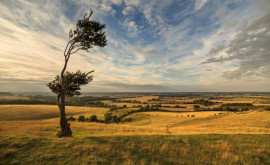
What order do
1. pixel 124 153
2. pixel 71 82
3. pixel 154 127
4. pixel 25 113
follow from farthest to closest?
pixel 25 113 → pixel 154 127 → pixel 71 82 → pixel 124 153

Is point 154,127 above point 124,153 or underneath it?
underneath

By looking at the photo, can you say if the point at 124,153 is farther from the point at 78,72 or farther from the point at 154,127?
the point at 154,127

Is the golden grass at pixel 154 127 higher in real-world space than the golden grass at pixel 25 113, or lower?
higher

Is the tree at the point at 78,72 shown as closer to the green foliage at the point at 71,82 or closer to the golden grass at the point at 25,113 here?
the green foliage at the point at 71,82

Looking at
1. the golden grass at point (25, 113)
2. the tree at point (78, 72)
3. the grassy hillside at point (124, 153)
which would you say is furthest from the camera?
the golden grass at point (25, 113)

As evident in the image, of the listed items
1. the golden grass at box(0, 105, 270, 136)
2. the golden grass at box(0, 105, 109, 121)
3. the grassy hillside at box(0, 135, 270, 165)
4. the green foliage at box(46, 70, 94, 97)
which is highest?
the green foliage at box(46, 70, 94, 97)

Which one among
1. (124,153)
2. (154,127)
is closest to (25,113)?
(154,127)

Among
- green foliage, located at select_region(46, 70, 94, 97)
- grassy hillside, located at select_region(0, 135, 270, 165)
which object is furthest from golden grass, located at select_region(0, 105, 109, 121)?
grassy hillside, located at select_region(0, 135, 270, 165)

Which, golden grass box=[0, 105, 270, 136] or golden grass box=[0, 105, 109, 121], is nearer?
golden grass box=[0, 105, 270, 136]

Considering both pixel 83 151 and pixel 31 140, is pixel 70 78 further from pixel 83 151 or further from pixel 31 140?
pixel 83 151

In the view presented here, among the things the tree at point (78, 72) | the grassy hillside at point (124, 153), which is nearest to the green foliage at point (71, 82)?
the tree at point (78, 72)

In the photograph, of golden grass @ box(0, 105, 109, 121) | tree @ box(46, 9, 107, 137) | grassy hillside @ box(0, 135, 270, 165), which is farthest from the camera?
golden grass @ box(0, 105, 109, 121)

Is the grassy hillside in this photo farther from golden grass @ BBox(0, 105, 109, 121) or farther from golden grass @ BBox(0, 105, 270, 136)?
golden grass @ BBox(0, 105, 109, 121)

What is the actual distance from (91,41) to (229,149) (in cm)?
1861
